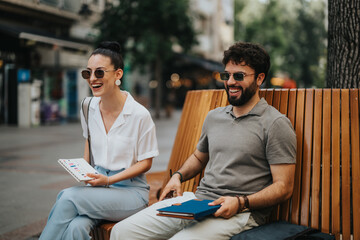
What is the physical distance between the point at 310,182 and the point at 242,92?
70 cm

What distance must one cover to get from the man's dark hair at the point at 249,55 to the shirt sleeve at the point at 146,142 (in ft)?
2.41

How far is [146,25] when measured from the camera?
1997 cm

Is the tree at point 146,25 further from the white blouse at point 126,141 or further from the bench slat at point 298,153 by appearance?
the bench slat at point 298,153

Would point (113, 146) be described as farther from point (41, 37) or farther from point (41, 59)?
point (41, 59)

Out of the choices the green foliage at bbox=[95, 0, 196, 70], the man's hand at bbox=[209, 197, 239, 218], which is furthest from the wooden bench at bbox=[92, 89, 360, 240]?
the green foliage at bbox=[95, 0, 196, 70]

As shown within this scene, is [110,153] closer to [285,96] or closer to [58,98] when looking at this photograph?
A: [285,96]

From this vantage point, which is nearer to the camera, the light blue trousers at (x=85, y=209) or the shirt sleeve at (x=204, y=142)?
the light blue trousers at (x=85, y=209)

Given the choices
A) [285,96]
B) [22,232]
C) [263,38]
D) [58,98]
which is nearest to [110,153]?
[285,96]

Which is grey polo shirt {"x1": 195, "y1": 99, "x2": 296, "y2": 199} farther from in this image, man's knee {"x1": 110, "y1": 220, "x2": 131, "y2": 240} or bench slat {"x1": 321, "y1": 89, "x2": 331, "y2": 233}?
man's knee {"x1": 110, "y1": 220, "x2": 131, "y2": 240}

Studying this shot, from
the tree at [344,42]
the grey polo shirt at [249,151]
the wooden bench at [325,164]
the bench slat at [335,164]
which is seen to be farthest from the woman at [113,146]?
the tree at [344,42]

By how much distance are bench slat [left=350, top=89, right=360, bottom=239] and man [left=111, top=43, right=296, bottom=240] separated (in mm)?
386

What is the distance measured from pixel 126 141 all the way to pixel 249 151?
86 cm

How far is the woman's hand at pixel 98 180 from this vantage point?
105 inches

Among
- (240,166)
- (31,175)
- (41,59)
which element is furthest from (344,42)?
(41,59)
